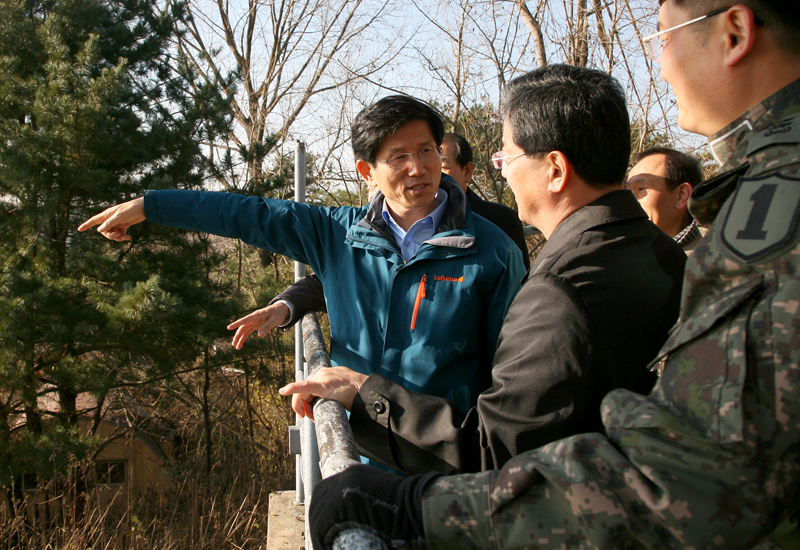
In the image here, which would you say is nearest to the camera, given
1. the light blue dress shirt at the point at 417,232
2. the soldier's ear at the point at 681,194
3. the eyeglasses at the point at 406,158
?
the light blue dress shirt at the point at 417,232

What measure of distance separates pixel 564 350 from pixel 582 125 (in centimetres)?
59

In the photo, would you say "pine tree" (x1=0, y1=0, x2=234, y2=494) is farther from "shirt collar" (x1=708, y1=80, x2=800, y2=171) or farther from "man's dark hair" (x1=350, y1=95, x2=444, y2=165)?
"shirt collar" (x1=708, y1=80, x2=800, y2=171)

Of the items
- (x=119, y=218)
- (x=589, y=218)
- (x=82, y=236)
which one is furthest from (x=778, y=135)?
(x=82, y=236)

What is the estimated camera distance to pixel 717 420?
29.8 inches

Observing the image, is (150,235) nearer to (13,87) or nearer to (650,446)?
(13,87)

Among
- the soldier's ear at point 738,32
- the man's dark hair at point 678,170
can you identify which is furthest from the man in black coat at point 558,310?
the man's dark hair at point 678,170

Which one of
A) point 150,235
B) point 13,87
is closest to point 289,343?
point 150,235

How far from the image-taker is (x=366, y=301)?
2145 millimetres

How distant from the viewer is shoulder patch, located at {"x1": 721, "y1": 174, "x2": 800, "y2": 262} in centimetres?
76

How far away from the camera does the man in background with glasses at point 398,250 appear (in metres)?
1.98

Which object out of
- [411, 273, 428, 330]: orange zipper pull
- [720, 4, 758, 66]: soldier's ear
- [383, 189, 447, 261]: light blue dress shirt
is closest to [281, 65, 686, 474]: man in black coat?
[720, 4, 758, 66]: soldier's ear

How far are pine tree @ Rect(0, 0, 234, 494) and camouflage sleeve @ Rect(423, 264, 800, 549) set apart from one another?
7.78m

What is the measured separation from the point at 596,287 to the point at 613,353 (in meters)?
0.13

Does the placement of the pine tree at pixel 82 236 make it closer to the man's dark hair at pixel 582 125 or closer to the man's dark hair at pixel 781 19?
the man's dark hair at pixel 582 125
